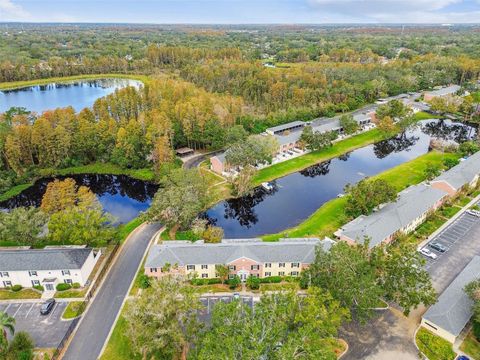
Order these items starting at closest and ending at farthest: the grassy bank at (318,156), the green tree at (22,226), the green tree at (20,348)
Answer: the green tree at (20,348), the green tree at (22,226), the grassy bank at (318,156)

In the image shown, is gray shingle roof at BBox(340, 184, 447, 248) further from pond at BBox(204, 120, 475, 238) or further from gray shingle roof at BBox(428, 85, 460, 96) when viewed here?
gray shingle roof at BBox(428, 85, 460, 96)

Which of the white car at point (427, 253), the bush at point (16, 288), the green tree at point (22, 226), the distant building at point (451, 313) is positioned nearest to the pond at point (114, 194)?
the green tree at point (22, 226)

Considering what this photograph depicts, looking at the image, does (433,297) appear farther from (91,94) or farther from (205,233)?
(91,94)

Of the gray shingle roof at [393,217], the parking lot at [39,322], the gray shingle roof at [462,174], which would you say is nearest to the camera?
the parking lot at [39,322]

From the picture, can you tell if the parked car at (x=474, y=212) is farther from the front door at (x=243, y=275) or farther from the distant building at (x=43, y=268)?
the distant building at (x=43, y=268)

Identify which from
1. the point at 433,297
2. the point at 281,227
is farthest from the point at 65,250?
the point at 433,297

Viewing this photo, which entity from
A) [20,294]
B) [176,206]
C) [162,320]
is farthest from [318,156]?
[20,294]
